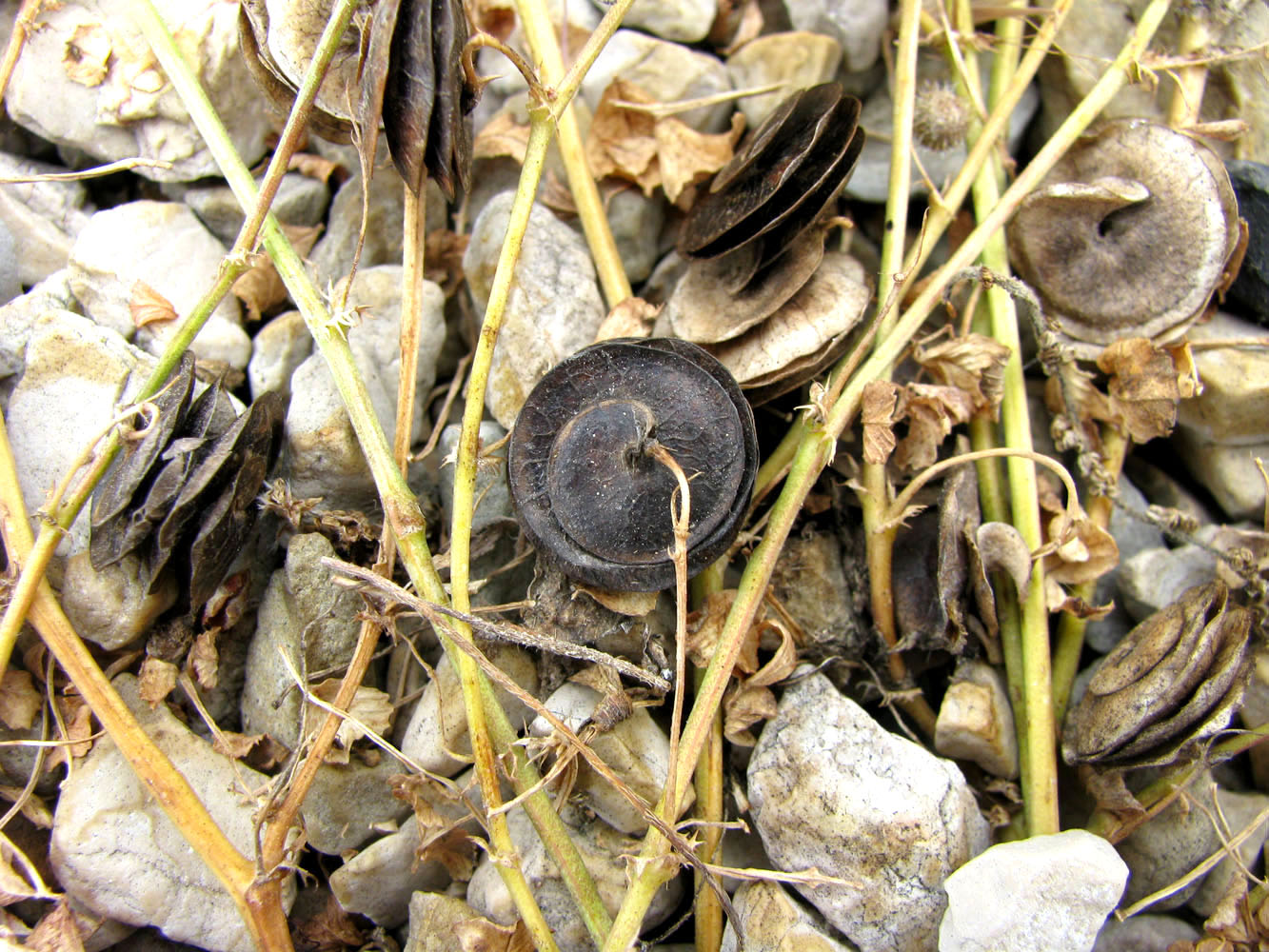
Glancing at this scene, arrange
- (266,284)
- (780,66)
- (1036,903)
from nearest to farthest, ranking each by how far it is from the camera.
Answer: (1036,903) < (266,284) < (780,66)

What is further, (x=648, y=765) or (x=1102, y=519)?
(x=1102, y=519)

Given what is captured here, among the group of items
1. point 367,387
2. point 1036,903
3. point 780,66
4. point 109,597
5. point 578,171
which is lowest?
point 1036,903

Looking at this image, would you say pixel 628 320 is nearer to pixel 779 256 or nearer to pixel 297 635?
pixel 779 256

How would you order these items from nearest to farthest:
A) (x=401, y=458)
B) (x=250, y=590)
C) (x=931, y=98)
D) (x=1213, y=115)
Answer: (x=401, y=458), (x=250, y=590), (x=931, y=98), (x=1213, y=115)

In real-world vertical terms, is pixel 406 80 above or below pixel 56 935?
above

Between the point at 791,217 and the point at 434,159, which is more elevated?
the point at 434,159

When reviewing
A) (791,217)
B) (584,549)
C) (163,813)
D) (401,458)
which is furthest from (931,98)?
(163,813)

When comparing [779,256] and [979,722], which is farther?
[779,256]

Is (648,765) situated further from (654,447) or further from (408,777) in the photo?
(654,447)

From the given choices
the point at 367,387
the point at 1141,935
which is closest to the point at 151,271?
the point at 367,387
